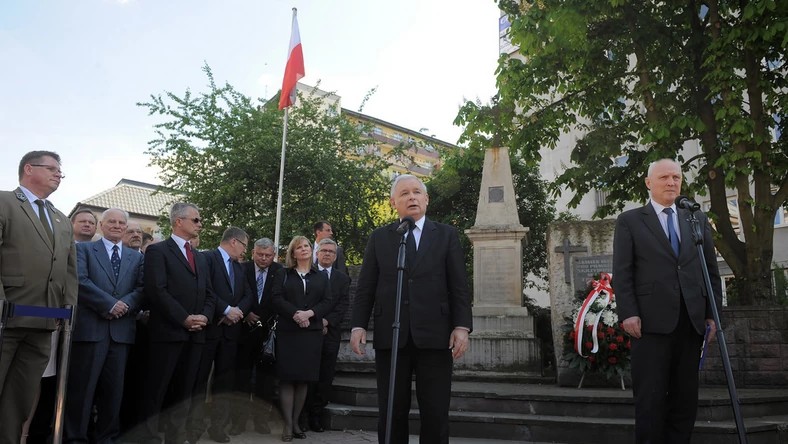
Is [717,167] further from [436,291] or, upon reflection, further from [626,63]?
[436,291]

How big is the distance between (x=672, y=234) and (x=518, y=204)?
64.9 ft

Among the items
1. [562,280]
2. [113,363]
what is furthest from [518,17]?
[113,363]

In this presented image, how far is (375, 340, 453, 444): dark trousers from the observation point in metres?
3.80

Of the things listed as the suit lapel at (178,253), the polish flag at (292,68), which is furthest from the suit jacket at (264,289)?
the polish flag at (292,68)

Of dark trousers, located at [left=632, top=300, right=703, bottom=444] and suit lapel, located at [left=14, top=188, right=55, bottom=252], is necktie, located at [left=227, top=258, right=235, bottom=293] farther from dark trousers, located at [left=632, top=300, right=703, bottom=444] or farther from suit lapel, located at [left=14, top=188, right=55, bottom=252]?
dark trousers, located at [left=632, top=300, right=703, bottom=444]

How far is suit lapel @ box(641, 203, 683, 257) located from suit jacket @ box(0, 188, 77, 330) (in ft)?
14.9

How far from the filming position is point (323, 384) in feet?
22.7

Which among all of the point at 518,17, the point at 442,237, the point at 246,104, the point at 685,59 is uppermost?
the point at 246,104

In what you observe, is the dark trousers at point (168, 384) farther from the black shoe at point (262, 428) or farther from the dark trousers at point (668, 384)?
the dark trousers at point (668, 384)

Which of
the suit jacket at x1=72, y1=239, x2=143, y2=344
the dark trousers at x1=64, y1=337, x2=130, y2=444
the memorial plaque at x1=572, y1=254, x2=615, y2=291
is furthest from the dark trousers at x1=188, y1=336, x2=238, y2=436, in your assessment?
the memorial plaque at x1=572, y1=254, x2=615, y2=291

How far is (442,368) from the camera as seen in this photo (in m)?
3.88

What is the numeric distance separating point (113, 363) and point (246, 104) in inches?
724

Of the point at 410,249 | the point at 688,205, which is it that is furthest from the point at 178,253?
the point at 688,205

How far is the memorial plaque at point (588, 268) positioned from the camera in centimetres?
859
